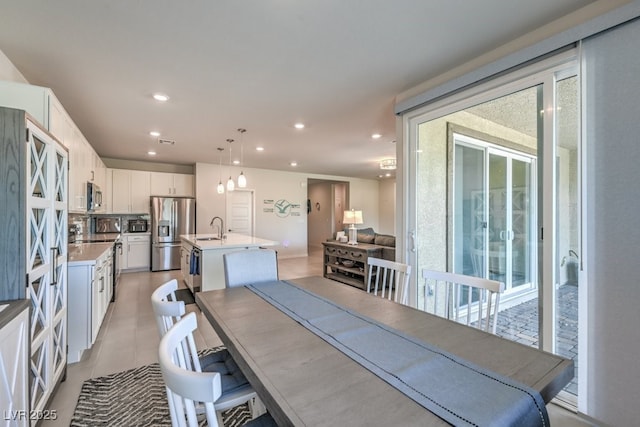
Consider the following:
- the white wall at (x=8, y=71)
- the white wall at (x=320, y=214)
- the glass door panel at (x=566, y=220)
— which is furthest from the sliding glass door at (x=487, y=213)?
the white wall at (x=320, y=214)

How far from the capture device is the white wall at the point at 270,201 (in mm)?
6793

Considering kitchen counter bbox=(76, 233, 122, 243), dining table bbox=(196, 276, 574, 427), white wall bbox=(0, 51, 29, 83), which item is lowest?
dining table bbox=(196, 276, 574, 427)

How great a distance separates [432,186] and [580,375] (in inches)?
72.7

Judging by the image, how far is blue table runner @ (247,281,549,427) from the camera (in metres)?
0.77

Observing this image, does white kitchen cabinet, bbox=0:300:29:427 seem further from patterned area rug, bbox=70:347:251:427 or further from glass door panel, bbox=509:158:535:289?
glass door panel, bbox=509:158:535:289

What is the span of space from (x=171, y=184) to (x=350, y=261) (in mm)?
4556

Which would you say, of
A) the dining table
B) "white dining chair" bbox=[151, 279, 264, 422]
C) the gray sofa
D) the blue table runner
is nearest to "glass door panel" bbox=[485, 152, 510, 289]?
the gray sofa

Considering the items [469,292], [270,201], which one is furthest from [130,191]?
[469,292]

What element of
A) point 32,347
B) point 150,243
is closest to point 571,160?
point 32,347

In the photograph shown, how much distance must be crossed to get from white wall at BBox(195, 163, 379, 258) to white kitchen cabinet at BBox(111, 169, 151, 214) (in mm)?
1057

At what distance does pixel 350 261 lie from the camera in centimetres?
509

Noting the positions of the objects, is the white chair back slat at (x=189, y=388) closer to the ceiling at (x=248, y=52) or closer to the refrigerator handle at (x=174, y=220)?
the ceiling at (x=248, y=52)

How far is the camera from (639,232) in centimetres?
152

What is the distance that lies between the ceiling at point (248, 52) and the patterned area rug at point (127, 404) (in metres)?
2.48
